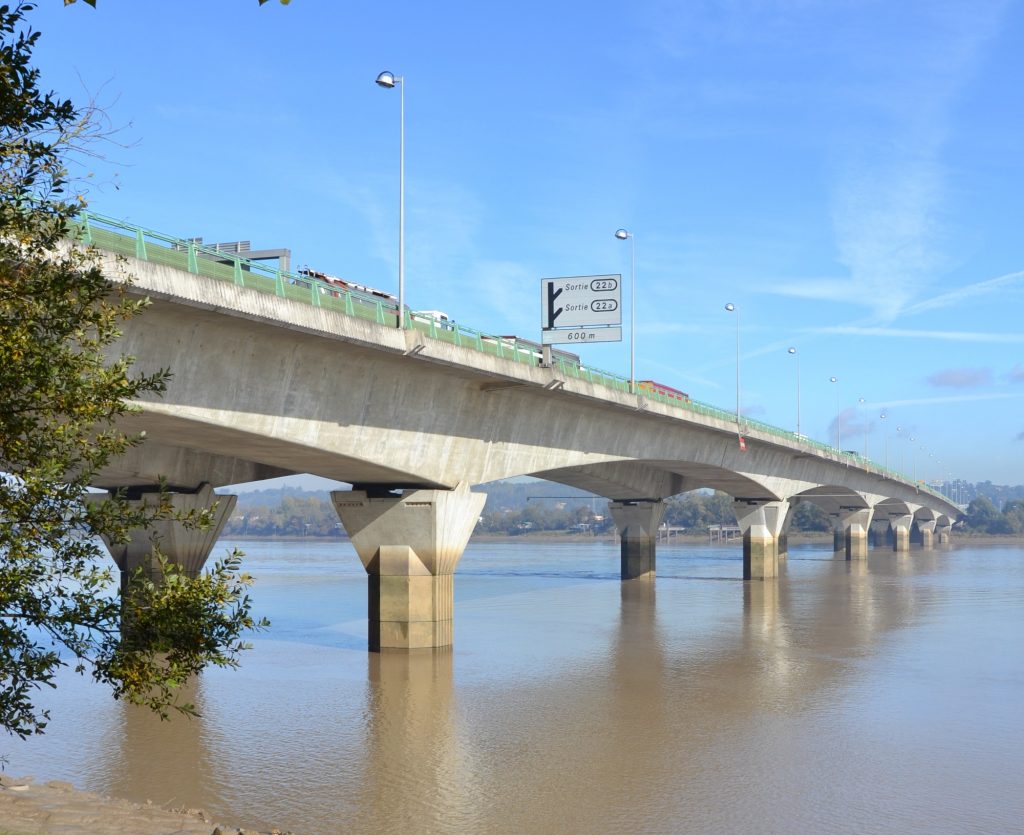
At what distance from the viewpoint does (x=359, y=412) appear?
→ 32312 mm

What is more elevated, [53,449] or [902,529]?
[53,449]

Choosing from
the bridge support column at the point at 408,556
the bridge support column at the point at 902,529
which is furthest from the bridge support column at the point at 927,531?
the bridge support column at the point at 408,556

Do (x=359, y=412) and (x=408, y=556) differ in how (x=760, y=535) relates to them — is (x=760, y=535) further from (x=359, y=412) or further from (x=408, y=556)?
(x=359, y=412)

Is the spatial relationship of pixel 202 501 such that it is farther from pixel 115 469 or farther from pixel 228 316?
pixel 228 316

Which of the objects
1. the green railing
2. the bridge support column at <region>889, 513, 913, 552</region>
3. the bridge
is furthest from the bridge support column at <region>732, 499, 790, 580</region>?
the bridge support column at <region>889, 513, 913, 552</region>

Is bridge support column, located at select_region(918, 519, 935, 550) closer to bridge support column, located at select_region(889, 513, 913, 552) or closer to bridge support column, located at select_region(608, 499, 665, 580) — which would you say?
bridge support column, located at select_region(889, 513, 913, 552)

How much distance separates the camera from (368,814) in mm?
18250

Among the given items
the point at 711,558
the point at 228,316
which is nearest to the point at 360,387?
the point at 228,316

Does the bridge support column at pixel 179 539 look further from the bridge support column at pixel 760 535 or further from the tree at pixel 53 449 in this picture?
the bridge support column at pixel 760 535

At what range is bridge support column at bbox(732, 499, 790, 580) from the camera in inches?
3000

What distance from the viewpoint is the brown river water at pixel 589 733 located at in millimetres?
18500

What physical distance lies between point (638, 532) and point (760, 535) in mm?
8774

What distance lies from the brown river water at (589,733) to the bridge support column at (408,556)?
1173mm

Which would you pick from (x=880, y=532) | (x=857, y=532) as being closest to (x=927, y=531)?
(x=880, y=532)
